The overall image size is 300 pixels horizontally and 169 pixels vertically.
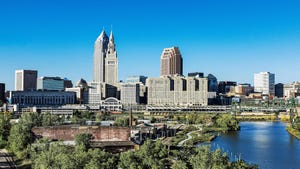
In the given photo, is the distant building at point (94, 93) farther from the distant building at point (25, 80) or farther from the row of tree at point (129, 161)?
the row of tree at point (129, 161)

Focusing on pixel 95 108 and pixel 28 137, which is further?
pixel 95 108

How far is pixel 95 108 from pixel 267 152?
81138mm

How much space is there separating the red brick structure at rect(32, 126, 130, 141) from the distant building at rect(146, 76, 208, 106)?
7870 cm

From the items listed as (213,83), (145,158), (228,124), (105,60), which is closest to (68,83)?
(105,60)

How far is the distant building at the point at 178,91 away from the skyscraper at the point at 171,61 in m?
26.6

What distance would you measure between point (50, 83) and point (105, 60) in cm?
2239

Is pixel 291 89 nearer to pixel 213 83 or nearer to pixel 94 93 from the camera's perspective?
pixel 213 83

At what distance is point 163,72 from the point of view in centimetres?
15388

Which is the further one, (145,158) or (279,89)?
(279,89)

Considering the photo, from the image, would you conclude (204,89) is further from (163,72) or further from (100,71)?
(100,71)

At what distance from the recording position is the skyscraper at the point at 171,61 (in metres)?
151

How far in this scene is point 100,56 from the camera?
550ft

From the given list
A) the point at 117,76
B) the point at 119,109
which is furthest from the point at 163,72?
the point at 119,109

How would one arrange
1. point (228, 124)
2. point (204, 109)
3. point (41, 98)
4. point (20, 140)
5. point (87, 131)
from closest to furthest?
point (20, 140) → point (87, 131) → point (228, 124) → point (204, 109) → point (41, 98)
